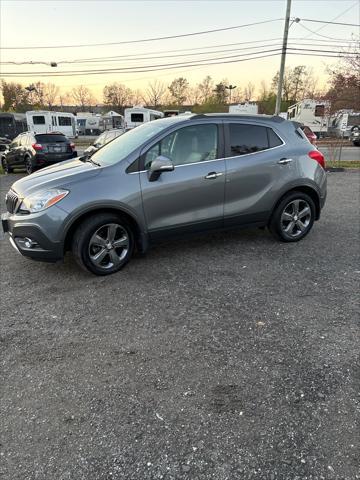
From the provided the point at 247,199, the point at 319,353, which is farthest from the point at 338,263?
the point at 319,353

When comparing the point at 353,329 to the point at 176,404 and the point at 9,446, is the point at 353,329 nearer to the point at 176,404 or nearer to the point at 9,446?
the point at 176,404

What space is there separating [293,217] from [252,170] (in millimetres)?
1012

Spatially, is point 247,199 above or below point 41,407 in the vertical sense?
above

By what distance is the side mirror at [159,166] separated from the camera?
4.01 metres

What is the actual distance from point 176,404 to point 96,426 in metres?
0.50

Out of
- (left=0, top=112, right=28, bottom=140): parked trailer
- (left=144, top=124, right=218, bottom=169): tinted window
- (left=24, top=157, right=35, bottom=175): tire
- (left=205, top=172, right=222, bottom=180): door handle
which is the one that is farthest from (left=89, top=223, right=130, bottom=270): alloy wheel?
(left=0, top=112, right=28, bottom=140): parked trailer

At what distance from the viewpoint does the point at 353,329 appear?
10.2ft

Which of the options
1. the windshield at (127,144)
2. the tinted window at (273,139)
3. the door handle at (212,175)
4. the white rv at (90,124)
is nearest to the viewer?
the windshield at (127,144)

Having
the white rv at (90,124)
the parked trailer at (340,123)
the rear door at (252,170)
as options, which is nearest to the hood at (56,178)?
Result: the rear door at (252,170)

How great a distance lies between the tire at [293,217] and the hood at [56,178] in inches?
97.5

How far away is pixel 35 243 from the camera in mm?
3922

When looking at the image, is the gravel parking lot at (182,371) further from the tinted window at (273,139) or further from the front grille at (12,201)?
the tinted window at (273,139)

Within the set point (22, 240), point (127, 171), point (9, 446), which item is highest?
point (127, 171)

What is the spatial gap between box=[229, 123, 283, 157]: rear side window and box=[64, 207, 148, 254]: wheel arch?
150 cm
